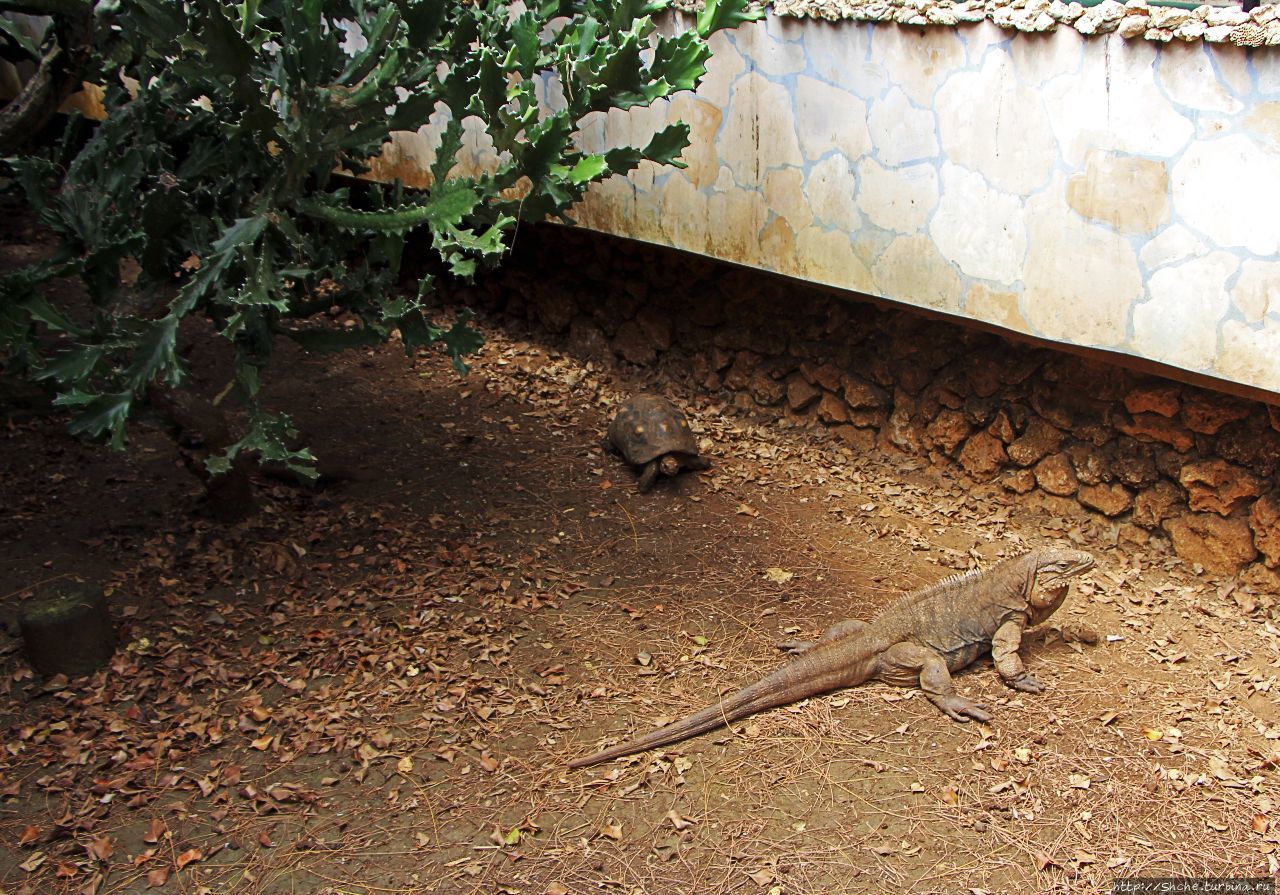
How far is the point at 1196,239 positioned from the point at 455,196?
3898 millimetres

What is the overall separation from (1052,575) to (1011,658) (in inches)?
21.0

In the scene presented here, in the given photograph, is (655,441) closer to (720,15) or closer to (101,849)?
(720,15)

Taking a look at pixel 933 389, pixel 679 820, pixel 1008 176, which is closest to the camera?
pixel 679 820

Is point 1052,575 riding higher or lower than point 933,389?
lower

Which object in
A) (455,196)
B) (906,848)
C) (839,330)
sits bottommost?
(906,848)

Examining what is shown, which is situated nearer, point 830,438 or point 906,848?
point 906,848

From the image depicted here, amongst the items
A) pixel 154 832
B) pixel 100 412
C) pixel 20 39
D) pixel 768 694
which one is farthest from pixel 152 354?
pixel 768 694

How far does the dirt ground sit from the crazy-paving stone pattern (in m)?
1.70

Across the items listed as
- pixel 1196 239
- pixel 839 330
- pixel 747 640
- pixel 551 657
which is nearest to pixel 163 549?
pixel 551 657

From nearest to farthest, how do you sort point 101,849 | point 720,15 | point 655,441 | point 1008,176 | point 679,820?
point 101,849
point 679,820
point 720,15
point 1008,176
point 655,441

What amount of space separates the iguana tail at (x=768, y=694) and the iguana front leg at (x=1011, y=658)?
0.73m

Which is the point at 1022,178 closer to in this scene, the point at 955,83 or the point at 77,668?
the point at 955,83

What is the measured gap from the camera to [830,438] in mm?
7961

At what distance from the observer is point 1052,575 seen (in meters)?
5.61
